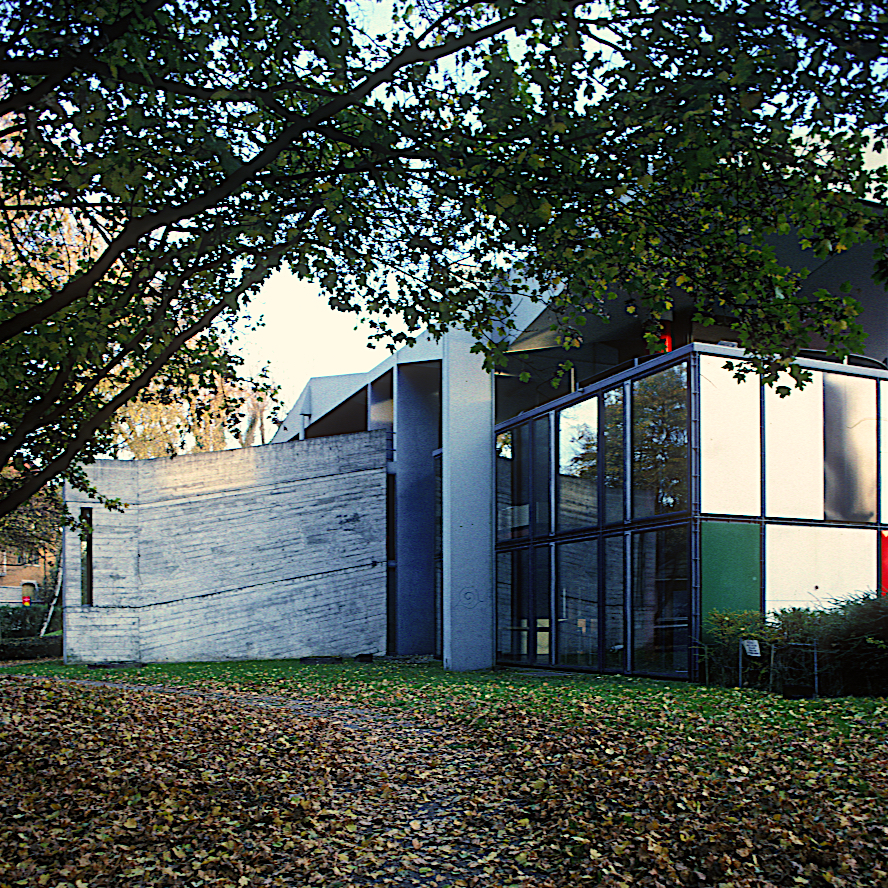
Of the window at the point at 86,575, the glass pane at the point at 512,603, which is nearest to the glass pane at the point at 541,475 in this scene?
the glass pane at the point at 512,603

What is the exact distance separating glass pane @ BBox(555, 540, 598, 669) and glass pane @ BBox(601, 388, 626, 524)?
2.91 ft

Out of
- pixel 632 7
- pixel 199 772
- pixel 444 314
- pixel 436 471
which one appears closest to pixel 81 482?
pixel 199 772

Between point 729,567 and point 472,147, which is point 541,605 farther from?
point 472,147

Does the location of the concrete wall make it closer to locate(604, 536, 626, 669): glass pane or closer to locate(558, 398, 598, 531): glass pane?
locate(558, 398, 598, 531): glass pane

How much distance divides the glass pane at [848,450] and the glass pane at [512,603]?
6289 millimetres

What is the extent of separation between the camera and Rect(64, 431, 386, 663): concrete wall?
68.0ft

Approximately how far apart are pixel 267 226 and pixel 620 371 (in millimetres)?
10739

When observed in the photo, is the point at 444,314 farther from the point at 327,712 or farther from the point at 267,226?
the point at 327,712

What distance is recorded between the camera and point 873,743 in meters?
7.21

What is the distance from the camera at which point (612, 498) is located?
15375 mm

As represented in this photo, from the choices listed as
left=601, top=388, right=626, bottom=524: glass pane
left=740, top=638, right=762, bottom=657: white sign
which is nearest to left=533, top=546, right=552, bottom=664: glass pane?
left=601, top=388, right=626, bottom=524: glass pane

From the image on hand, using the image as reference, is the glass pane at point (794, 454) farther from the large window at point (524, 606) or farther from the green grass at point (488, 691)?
the large window at point (524, 606)

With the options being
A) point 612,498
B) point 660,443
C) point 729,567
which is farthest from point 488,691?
point 660,443

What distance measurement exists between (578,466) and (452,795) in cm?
1030
